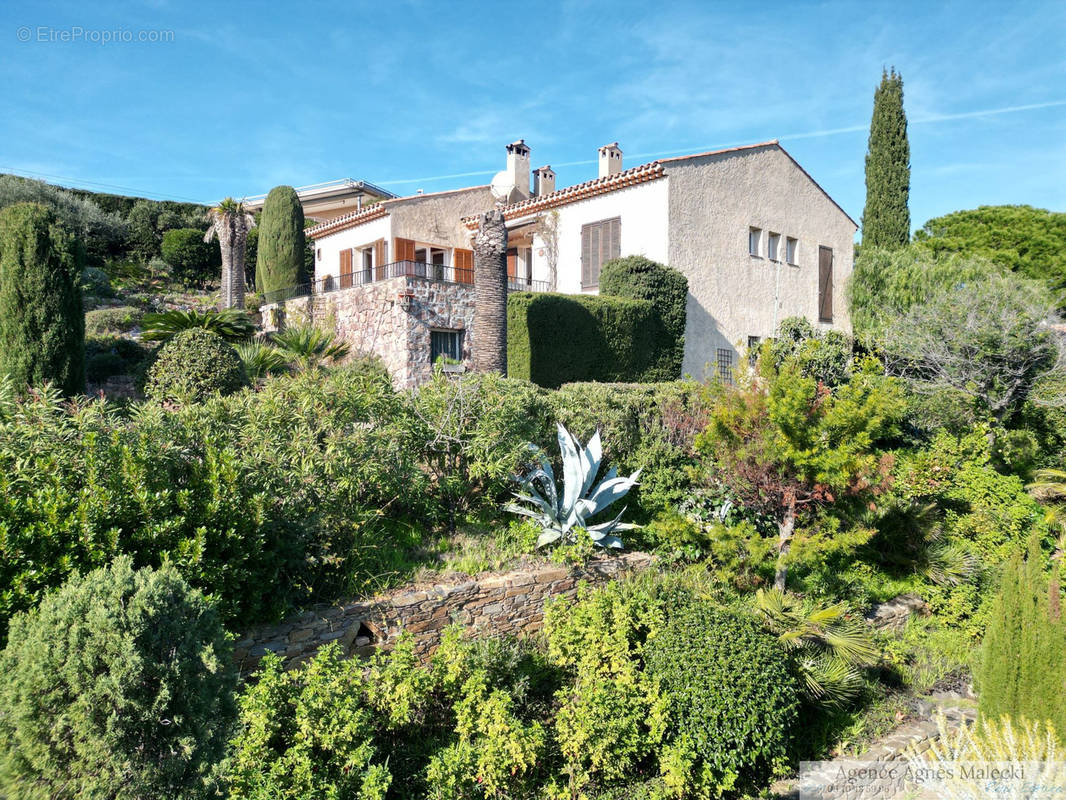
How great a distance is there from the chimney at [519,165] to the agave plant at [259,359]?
13715 mm

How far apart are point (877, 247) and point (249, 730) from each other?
24609 mm

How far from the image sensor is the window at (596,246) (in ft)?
58.8

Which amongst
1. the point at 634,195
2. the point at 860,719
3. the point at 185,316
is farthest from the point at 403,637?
the point at 634,195

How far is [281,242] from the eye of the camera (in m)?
22.8

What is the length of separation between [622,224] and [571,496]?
11903mm

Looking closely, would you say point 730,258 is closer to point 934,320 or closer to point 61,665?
point 934,320

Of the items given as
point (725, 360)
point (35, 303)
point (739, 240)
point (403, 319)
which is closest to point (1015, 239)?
point (739, 240)

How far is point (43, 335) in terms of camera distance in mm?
10750

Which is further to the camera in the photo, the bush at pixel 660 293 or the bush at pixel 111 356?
the bush at pixel 660 293

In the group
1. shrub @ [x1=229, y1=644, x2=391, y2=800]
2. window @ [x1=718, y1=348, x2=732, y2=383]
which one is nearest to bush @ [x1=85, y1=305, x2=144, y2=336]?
shrub @ [x1=229, y1=644, x2=391, y2=800]

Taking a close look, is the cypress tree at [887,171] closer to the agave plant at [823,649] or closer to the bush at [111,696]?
the agave plant at [823,649]

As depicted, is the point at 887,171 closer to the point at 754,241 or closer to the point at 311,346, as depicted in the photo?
the point at 754,241

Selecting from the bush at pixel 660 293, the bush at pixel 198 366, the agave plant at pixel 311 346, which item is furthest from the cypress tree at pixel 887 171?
the bush at pixel 198 366

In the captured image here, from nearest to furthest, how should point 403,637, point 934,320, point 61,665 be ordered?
1. point 61,665
2. point 403,637
3. point 934,320
